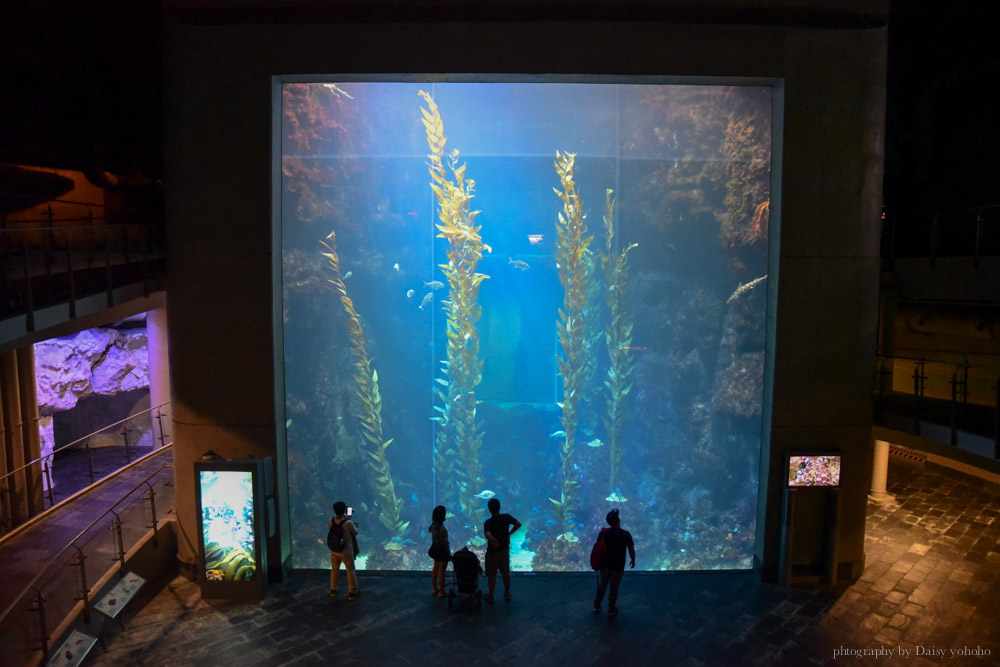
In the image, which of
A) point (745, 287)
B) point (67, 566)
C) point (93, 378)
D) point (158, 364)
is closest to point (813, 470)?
point (745, 287)

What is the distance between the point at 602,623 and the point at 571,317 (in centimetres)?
480

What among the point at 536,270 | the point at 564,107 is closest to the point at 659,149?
the point at 564,107

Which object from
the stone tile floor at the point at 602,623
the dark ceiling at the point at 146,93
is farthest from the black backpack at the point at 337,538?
the dark ceiling at the point at 146,93

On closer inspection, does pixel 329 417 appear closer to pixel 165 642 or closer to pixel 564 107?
pixel 165 642

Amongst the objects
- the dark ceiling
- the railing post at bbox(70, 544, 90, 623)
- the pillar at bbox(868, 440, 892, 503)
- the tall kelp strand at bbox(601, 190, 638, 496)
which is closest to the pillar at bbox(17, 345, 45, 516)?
the dark ceiling

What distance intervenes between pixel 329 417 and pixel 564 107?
28.2 ft

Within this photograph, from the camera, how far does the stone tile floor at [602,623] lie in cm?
→ 488

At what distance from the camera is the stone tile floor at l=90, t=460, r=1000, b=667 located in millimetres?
4883

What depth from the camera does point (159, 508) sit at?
6.85 metres

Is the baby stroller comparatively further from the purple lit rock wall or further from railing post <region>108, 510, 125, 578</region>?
the purple lit rock wall

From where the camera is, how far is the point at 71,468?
1073cm

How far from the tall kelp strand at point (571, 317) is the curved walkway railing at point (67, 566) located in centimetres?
608

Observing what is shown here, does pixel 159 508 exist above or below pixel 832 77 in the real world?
below

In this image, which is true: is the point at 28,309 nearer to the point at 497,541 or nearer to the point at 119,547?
the point at 119,547
